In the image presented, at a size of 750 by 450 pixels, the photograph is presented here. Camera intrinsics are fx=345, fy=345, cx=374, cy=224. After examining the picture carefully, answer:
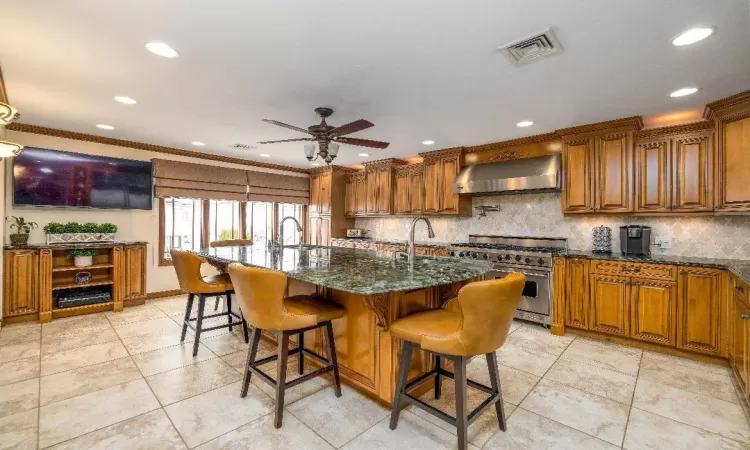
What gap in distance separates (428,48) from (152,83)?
2218 millimetres

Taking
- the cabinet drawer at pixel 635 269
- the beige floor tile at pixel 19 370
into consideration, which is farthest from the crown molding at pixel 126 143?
the cabinet drawer at pixel 635 269

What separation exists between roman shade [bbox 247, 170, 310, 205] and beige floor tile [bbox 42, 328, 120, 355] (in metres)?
3.11

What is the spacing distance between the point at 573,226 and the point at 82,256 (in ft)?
20.1

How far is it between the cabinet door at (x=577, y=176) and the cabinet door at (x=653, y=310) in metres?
0.98

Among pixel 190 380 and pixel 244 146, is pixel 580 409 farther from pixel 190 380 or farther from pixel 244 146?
pixel 244 146

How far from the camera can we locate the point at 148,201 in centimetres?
A: 506

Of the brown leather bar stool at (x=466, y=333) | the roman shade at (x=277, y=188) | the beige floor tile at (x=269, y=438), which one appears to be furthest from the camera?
the roman shade at (x=277, y=188)

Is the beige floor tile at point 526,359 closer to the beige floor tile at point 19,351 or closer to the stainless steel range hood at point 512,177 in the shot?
the stainless steel range hood at point 512,177

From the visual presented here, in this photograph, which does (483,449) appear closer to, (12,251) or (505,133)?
(505,133)

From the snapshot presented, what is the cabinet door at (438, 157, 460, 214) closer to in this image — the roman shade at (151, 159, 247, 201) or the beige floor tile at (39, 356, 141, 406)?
the roman shade at (151, 159, 247, 201)

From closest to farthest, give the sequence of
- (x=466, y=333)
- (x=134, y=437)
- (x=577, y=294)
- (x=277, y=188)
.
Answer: (x=466, y=333) < (x=134, y=437) < (x=577, y=294) < (x=277, y=188)

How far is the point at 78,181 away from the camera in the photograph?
4508mm

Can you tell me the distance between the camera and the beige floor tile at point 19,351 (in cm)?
296

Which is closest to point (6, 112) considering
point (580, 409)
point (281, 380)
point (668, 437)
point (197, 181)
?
point (281, 380)
